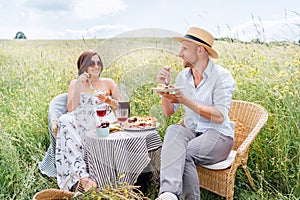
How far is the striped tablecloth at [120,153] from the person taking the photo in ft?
7.70

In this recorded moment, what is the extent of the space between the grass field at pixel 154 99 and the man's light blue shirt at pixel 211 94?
133 millimetres

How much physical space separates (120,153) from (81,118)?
335 mm

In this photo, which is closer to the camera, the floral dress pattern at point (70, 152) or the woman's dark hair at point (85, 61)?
the woman's dark hair at point (85, 61)

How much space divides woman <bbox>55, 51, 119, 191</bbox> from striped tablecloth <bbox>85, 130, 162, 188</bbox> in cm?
9

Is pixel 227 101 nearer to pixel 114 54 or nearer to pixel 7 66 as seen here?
pixel 114 54

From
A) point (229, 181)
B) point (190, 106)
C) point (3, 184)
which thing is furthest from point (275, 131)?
point (3, 184)

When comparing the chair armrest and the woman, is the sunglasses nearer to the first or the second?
the woman

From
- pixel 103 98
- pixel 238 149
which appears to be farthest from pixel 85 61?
pixel 238 149

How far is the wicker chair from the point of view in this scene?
2303 mm

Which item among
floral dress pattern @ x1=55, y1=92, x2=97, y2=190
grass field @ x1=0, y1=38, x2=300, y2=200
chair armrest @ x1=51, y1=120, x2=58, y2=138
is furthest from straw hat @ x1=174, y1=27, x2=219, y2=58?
chair armrest @ x1=51, y1=120, x2=58, y2=138

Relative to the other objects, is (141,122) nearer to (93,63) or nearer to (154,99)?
(154,99)

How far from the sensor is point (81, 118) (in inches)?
93.0

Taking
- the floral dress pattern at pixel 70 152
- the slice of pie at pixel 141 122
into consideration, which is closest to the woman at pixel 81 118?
the floral dress pattern at pixel 70 152

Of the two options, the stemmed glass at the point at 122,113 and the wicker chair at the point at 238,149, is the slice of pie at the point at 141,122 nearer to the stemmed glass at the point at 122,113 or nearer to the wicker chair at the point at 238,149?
Answer: the stemmed glass at the point at 122,113
